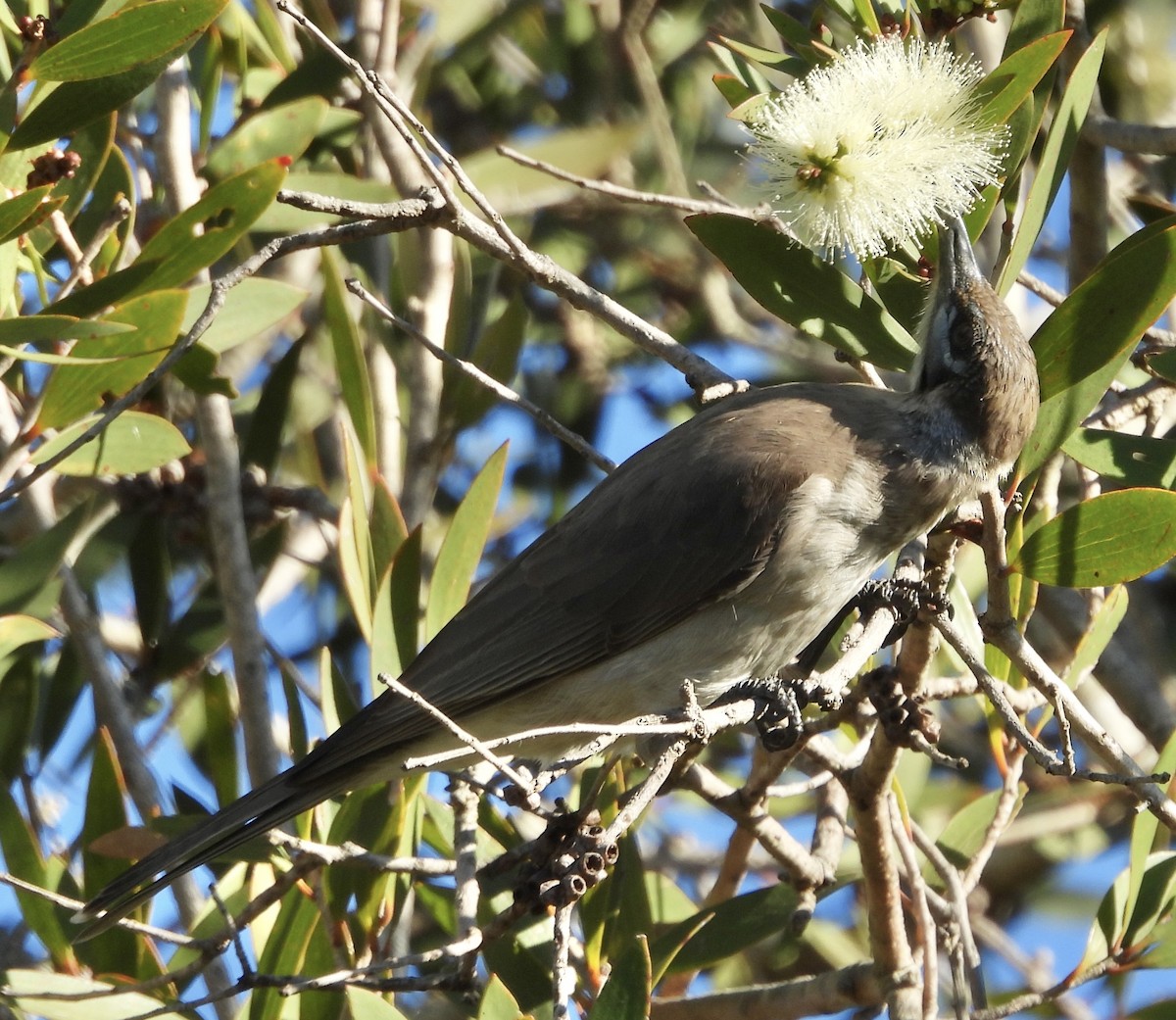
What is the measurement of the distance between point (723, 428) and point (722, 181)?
2.57 m

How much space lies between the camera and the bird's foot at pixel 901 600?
2762mm

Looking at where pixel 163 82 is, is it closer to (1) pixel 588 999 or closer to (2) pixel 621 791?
(2) pixel 621 791

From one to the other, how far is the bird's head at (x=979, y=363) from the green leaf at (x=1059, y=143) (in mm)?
358

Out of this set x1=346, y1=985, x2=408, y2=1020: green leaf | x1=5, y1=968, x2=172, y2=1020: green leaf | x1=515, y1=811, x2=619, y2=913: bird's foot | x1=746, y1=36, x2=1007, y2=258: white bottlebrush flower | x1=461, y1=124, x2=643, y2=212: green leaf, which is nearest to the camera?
x1=515, y1=811, x2=619, y2=913: bird's foot

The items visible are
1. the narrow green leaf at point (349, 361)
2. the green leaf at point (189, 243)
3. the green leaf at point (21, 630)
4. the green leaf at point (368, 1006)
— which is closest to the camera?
the green leaf at point (368, 1006)

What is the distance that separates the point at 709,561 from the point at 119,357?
1378 mm

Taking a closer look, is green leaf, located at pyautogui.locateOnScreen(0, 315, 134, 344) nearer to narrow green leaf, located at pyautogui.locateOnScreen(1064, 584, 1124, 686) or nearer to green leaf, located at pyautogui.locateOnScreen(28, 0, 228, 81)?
green leaf, located at pyautogui.locateOnScreen(28, 0, 228, 81)

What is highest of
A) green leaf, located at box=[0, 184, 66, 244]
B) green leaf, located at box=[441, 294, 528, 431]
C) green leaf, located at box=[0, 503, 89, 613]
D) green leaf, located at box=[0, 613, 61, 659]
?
green leaf, located at box=[0, 184, 66, 244]

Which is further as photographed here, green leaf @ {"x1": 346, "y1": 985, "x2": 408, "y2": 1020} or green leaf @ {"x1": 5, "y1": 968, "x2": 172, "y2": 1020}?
green leaf @ {"x1": 5, "y1": 968, "x2": 172, "y2": 1020}

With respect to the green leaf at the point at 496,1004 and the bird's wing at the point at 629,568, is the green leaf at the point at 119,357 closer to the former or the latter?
the bird's wing at the point at 629,568

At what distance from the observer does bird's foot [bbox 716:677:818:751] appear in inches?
116

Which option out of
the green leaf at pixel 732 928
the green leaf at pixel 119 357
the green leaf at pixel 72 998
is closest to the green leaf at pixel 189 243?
the green leaf at pixel 119 357

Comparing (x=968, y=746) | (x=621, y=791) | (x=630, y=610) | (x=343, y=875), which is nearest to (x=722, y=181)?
(x=968, y=746)

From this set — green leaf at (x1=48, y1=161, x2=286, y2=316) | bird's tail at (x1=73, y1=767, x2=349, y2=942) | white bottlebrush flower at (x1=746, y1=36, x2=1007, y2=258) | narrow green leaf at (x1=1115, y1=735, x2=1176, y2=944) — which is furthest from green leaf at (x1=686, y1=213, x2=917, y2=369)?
bird's tail at (x1=73, y1=767, x2=349, y2=942)
